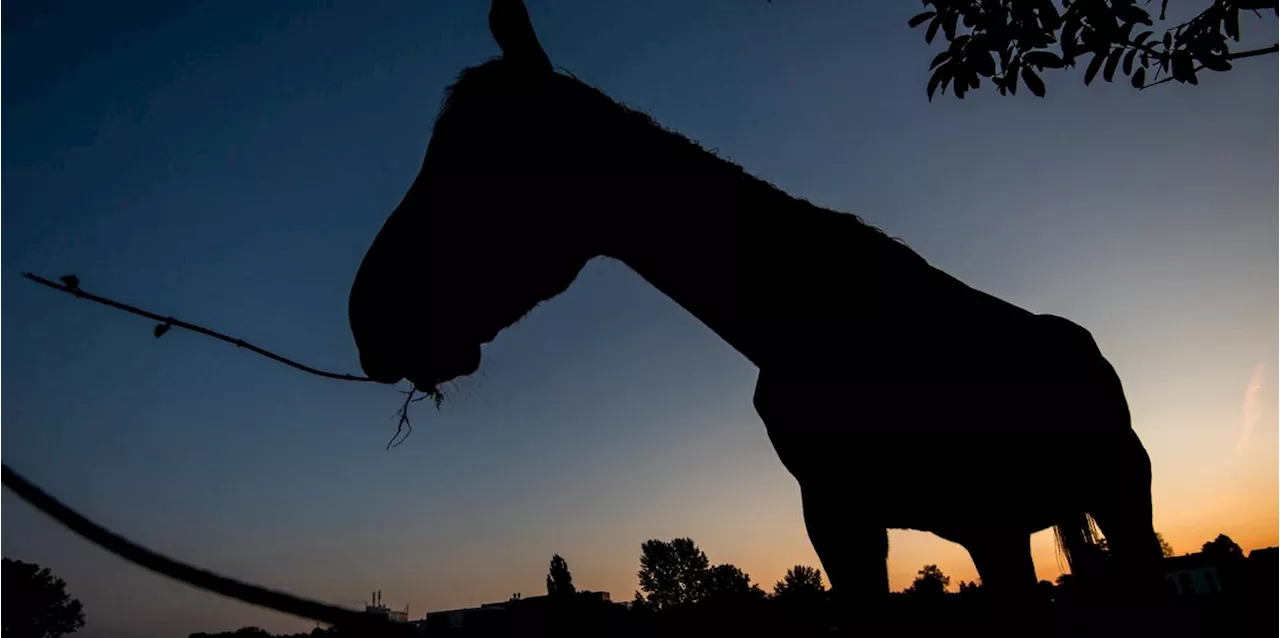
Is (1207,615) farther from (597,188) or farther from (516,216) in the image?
(516,216)

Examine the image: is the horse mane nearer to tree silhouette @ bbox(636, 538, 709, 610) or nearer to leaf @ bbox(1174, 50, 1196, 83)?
leaf @ bbox(1174, 50, 1196, 83)

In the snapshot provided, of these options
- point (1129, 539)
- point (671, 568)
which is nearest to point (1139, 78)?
point (1129, 539)

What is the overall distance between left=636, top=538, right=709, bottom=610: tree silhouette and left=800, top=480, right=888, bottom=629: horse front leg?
87.5 meters

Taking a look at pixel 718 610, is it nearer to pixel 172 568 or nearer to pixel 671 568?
pixel 172 568

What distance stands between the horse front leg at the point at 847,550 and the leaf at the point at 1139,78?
2.92 m

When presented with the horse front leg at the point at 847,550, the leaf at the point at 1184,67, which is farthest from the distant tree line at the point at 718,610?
the leaf at the point at 1184,67

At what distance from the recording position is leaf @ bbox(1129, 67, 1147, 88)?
145 inches

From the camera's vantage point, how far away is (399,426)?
3160 millimetres

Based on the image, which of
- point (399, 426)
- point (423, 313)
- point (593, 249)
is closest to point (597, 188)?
point (593, 249)

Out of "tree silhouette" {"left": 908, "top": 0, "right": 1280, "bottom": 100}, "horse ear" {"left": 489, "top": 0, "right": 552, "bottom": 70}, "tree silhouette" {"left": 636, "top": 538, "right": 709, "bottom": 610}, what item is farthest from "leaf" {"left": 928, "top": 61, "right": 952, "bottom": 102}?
"tree silhouette" {"left": 636, "top": 538, "right": 709, "bottom": 610}

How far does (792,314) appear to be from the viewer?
2.72 m

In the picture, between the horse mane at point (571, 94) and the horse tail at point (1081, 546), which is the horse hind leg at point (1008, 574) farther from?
the horse mane at point (571, 94)

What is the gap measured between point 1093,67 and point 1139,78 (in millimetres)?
240

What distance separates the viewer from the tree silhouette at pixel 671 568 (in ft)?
282
